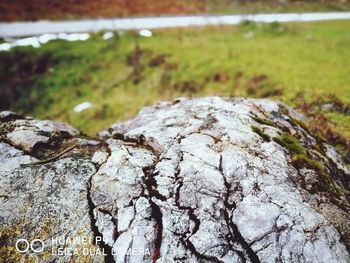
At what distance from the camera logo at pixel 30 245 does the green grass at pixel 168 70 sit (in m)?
11.9

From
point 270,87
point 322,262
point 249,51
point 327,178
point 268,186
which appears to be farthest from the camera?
point 249,51

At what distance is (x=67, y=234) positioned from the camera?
6.28 m

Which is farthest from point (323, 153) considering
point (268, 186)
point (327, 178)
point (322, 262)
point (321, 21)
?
point (321, 21)

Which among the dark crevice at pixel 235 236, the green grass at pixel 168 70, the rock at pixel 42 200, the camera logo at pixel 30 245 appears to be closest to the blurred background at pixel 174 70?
the green grass at pixel 168 70

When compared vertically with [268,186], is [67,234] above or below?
below

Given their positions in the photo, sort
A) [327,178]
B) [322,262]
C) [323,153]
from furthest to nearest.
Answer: [323,153], [327,178], [322,262]

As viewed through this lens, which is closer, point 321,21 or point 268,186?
point 268,186

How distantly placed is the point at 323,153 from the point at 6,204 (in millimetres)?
8677

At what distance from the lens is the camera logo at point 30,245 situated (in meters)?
6.09

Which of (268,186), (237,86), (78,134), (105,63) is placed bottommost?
(105,63)

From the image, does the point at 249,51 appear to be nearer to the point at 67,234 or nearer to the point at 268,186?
the point at 268,186

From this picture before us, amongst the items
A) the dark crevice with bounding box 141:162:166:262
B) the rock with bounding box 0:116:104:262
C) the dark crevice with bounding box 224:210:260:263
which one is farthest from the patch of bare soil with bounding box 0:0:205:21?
the dark crevice with bounding box 224:210:260:263

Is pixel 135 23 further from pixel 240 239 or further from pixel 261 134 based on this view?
pixel 240 239

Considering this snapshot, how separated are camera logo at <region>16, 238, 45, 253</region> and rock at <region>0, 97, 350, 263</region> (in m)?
0.15
